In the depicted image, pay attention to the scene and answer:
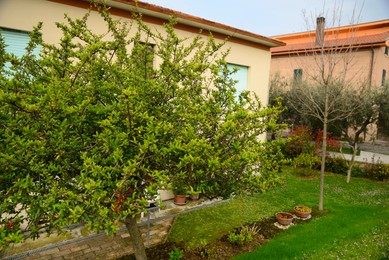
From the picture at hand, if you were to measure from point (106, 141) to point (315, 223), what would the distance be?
23.1 ft

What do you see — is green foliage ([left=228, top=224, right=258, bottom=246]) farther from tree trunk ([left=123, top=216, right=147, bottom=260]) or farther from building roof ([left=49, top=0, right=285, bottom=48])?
building roof ([left=49, top=0, right=285, bottom=48])

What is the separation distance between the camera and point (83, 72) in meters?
3.75

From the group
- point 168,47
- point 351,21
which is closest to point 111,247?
point 168,47

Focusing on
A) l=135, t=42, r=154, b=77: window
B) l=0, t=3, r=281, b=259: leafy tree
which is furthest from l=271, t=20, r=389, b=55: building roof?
l=0, t=3, r=281, b=259: leafy tree

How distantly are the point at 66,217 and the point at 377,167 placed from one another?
569 inches

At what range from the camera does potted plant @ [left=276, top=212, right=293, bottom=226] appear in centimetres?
760

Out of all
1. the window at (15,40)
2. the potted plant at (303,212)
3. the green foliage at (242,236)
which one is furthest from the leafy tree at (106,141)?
the potted plant at (303,212)

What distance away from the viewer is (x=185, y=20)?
28.0 ft

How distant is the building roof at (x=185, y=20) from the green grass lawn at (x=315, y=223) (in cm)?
506

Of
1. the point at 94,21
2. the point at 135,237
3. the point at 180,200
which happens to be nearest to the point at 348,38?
the point at 180,200

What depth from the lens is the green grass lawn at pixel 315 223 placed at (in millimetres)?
6027

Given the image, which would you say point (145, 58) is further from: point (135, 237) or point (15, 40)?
point (15, 40)

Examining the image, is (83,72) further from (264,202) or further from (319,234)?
(264,202)

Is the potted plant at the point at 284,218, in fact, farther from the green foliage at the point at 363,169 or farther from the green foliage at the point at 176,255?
the green foliage at the point at 363,169
